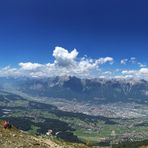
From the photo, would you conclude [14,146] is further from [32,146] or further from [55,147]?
A: [55,147]

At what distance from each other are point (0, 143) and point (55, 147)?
46.8ft

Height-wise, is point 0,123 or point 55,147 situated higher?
point 0,123

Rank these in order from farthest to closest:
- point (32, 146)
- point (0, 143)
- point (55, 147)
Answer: point (55, 147)
point (32, 146)
point (0, 143)

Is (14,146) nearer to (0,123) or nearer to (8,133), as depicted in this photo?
(8,133)

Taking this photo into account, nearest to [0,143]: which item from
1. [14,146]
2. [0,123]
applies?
[14,146]

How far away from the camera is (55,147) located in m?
59.5

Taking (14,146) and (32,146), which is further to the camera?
(32,146)

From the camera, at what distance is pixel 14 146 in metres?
48.2

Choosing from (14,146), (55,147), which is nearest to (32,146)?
(14,146)

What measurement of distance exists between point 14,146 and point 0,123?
1316cm

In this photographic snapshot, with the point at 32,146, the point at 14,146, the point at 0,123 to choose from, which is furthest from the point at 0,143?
the point at 0,123

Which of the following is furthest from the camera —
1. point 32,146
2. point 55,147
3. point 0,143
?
Answer: point 55,147

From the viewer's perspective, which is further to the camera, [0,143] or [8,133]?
[8,133]

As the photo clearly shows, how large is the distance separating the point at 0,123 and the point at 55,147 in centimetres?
1090
